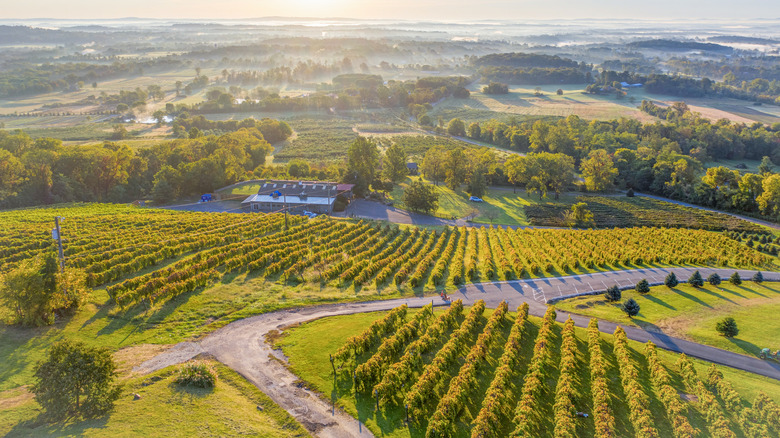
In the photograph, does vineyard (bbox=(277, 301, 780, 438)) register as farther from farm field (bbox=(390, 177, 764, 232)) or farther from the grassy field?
farm field (bbox=(390, 177, 764, 232))

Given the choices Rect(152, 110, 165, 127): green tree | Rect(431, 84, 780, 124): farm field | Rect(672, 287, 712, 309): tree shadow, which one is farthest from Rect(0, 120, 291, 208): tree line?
Rect(431, 84, 780, 124): farm field

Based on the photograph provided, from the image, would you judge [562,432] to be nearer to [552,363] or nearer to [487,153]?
[552,363]

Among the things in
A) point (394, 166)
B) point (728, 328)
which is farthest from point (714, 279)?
point (394, 166)

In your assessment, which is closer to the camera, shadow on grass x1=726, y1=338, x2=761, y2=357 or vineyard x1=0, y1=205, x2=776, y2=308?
shadow on grass x1=726, y1=338, x2=761, y2=357

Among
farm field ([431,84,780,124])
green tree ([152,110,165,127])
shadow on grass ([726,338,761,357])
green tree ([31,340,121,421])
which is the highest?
farm field ([431,84,780,124])

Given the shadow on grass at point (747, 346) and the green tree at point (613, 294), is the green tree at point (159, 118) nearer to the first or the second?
the green tree at point (613, 294)

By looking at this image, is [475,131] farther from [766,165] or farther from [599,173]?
[766,165]

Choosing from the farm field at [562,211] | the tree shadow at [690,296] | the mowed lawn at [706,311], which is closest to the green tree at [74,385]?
the mowed lawn at [706,311]

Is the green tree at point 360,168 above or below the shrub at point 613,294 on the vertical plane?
above
